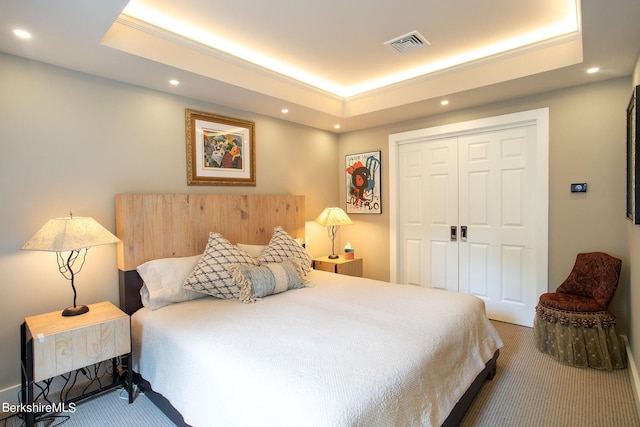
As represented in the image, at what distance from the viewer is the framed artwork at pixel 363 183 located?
4.47 meters

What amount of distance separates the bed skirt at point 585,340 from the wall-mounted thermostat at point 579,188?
1101 mm

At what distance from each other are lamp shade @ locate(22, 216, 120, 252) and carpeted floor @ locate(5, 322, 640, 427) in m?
1.10

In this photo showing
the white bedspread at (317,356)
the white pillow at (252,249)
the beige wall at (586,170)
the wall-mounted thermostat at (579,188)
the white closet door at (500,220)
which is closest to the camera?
the white bedspread at (317,356)

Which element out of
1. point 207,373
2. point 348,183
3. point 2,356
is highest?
point 348,183

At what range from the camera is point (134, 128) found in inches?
109

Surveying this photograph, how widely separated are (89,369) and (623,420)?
3.62 m

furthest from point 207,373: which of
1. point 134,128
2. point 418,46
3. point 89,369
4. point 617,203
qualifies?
point 617,203

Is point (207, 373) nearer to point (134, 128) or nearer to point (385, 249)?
point (134, 128)

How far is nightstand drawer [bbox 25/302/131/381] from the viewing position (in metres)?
1.85

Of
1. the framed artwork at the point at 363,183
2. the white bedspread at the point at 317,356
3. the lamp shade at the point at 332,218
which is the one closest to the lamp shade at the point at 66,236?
the white bedspread at the point at 317,356

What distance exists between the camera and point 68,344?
75.8 inches

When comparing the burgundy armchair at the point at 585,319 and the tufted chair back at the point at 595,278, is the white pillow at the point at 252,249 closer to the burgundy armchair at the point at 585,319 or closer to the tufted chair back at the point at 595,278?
the burgundy armchair at the point at 585,319

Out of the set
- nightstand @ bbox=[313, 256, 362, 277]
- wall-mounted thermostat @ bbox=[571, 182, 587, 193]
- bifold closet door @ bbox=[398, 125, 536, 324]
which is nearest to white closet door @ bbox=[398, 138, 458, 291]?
bifold closet door @ bbox=[398, 125, 536, 324]

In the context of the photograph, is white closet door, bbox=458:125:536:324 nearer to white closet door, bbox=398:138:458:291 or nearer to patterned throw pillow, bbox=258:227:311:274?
white closet door, bbox=398:138:458:291
